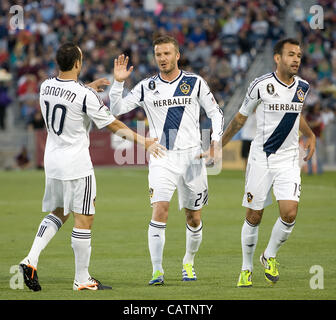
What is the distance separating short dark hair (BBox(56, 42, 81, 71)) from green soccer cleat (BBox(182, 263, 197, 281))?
8.54 feet

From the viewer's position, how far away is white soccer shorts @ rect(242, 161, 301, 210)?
8898 millimetres

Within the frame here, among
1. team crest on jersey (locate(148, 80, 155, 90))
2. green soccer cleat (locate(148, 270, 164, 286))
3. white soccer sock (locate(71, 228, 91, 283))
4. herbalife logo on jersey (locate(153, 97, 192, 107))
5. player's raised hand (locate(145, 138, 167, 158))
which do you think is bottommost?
green soccer cleat (locate(148, 270, 164, 286))

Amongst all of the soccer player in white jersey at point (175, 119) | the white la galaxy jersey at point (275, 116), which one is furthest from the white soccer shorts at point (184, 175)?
the white la galaxy jersey at point (275, 116)

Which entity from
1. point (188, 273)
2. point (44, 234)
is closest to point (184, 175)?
point (188, 273)

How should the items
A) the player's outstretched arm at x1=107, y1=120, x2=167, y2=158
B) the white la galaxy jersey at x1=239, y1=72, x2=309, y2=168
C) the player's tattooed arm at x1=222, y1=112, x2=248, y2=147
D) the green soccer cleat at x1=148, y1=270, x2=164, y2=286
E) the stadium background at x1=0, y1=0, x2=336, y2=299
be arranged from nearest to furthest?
1. the player's outstretched arm at x1=107, y1=120, x2=167, y2=158
2. the green soccer cleat at x1=148, y1=270, x2=164, y2=286
3. the white la galaxy jersey at x1=239, y1=72, x2=309, y2=168
4. the player's tattooed arm at x1=222, y1=112, x2=248, y2=147
5. the stadium background at x1=0, y1=0, x2=336, y2=299

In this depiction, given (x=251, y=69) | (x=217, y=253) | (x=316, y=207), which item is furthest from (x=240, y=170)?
(x=217, y=253)

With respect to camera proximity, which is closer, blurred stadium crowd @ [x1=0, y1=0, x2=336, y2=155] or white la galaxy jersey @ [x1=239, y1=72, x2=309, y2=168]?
white la galaxy jersey @ [x1=239, y1=72, x2=309, y2=168]

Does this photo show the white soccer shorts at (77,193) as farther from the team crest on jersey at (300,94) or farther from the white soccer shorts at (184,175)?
the team crest on jersey at (300,94)

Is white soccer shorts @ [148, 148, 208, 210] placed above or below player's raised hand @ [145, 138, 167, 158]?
below

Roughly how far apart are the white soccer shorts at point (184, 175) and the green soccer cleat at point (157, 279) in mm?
892

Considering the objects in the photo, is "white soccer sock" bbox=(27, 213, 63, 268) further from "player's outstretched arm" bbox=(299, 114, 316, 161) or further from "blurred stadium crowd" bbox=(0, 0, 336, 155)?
"blurred stadium crowd" bbox=(0, 0, 336, 155)

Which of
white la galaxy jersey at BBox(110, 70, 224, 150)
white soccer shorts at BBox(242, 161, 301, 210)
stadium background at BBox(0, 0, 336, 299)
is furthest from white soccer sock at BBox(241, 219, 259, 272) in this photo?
stadium background at BBox(0, 0, 336, 299)

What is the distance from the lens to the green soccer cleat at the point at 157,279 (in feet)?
29.1
